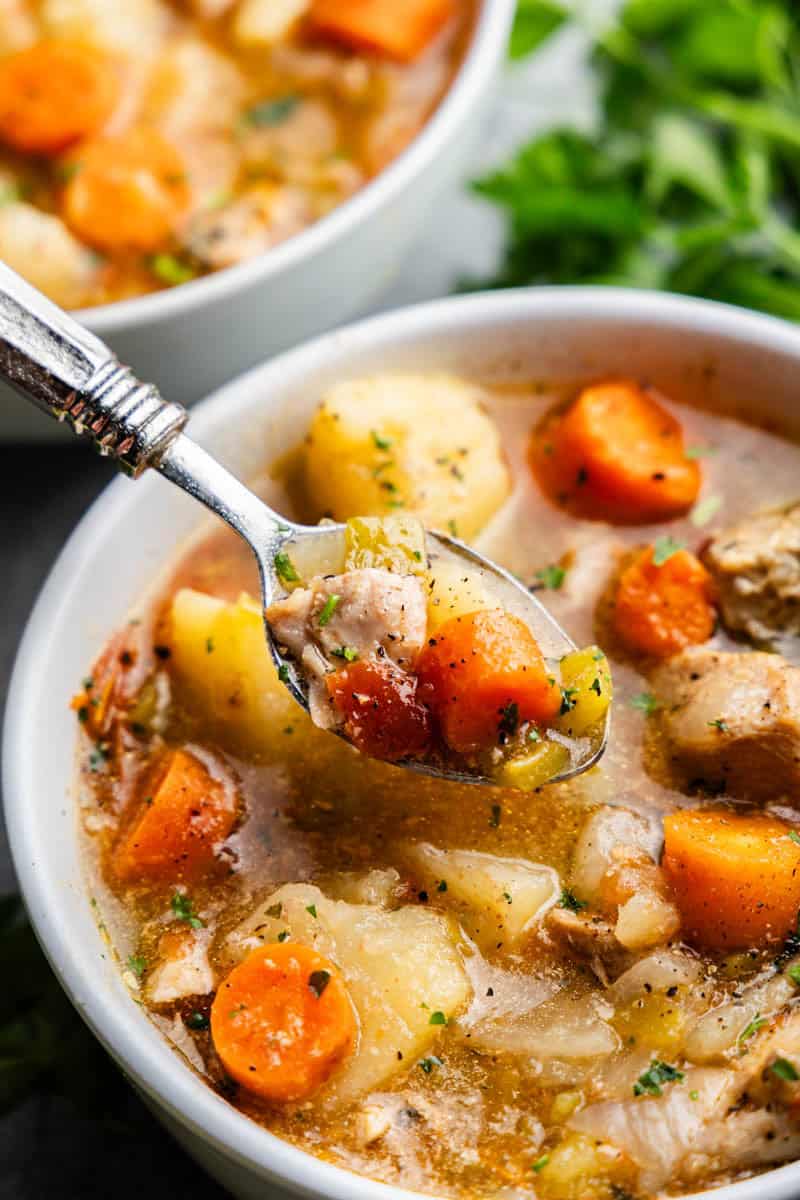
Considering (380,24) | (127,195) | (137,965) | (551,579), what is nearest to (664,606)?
(551,579)

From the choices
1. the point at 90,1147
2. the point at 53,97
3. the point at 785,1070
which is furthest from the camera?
the point at 53,97

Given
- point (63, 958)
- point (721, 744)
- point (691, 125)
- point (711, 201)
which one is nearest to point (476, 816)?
point (721, 744)

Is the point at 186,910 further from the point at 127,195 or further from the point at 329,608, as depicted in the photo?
the point at 127,195

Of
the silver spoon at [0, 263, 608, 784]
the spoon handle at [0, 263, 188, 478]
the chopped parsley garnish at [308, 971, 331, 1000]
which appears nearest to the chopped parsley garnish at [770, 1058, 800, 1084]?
the silver spoon at [0, 263, 608, 784]

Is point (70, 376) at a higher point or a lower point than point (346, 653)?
higher

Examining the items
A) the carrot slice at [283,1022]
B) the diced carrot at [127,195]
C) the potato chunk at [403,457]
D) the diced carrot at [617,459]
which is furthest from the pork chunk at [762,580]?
the diced carrot at [127,195]

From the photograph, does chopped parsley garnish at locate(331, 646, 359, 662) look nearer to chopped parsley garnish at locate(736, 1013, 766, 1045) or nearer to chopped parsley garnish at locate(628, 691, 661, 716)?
A: chopped parsley garnish at locate(628, 691, 661, 716)
